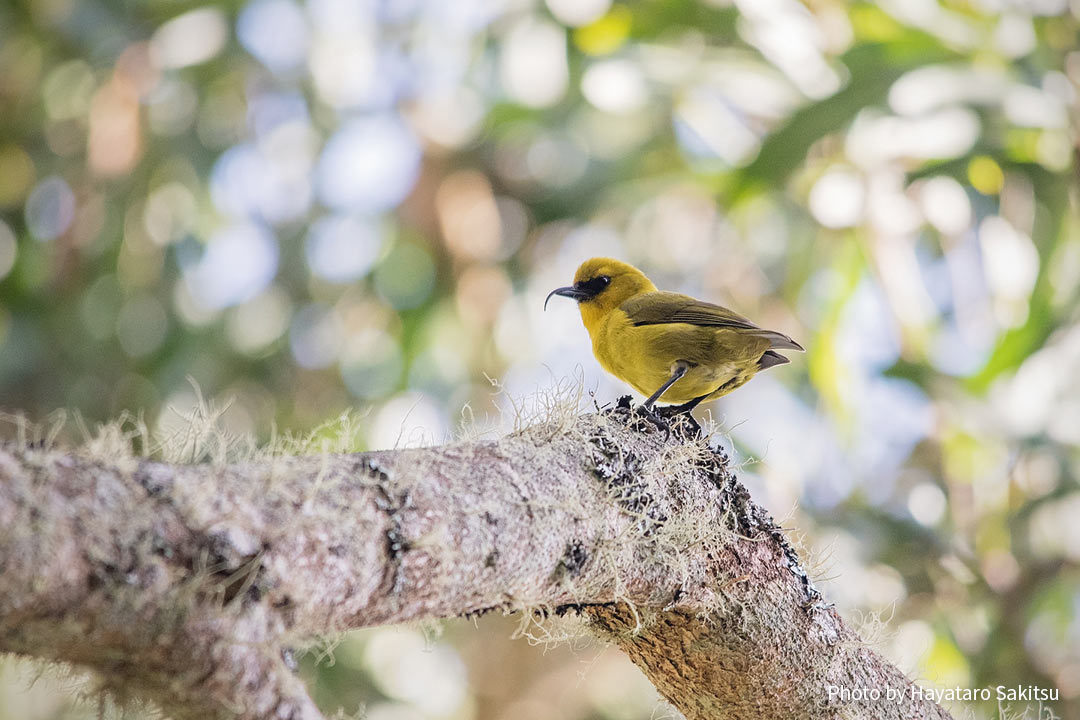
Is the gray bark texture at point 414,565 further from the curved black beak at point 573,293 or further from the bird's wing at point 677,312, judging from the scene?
the curved black beak at point 573,293

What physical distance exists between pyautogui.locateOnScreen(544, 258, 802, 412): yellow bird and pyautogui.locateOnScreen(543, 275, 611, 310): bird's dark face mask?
1.34 feet

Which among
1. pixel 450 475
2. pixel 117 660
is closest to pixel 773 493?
pixel 450 475

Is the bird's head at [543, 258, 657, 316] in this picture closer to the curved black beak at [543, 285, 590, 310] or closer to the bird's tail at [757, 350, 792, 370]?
the curved black beak at [543, 285, 590, 310]

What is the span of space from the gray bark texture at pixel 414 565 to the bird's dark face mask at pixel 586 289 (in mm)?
2292

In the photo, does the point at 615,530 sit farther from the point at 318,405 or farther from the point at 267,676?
the point at 318,405

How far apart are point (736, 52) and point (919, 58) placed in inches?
70.1

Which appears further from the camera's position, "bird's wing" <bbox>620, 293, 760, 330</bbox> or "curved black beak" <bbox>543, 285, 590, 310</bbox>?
"curved black beak" <bbox>543, 285, 590, 310</bbox>

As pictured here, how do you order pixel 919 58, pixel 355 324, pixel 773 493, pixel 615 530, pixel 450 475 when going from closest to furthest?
1. pixel 450 475
2. pixel 615 530
3. pixel 919 58
4. pixel 773 493
5. pixel 355 324

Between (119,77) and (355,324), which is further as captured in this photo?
(355,324)

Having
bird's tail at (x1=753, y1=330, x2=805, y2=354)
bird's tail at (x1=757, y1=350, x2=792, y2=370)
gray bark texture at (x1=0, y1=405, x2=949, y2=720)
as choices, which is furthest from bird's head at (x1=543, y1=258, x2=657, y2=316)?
gray bark texture at (x1=0, y1=405, x2=949, y2=720)

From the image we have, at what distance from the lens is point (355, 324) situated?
11086 millimetres

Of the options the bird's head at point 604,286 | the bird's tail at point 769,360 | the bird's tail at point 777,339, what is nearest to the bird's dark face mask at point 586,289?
the bird's head at point 604,286

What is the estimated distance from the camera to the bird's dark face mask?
4.84 metres

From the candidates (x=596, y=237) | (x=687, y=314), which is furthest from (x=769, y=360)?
(x=596, y=237)
